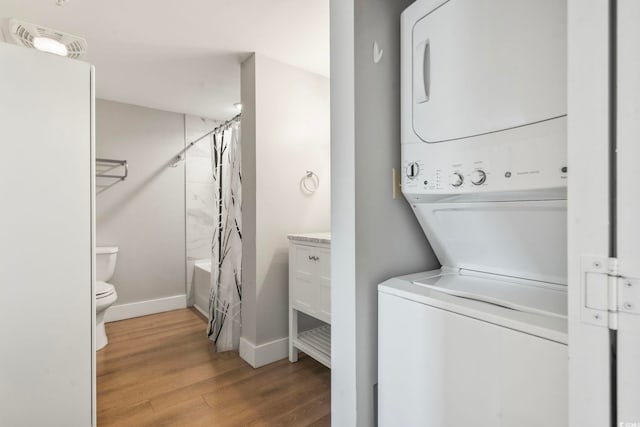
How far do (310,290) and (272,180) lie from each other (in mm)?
858

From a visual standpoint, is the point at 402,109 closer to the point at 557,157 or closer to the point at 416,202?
the point at 416,202

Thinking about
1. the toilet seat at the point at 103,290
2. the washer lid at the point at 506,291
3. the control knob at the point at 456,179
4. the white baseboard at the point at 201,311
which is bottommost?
the white baseboard at the point at 201,311

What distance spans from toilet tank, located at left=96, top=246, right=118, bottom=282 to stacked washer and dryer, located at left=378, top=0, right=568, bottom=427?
285 centimetres

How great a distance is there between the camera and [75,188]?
51.4 inches

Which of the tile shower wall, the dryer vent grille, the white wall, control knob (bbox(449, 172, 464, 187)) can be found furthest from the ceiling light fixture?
the tile shower wall

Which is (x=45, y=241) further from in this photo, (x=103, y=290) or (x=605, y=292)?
(x=605, y=292)

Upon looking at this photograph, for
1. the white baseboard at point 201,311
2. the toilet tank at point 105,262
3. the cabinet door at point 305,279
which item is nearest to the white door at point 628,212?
the cabinet door at point 305,279

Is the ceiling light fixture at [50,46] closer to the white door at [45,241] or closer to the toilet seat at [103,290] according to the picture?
the white door at [45,241]

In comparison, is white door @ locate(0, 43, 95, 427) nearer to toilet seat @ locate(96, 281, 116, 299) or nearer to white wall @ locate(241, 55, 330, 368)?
white wall @ locate(241, 55, 330, 368)

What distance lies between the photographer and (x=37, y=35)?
1326 mm

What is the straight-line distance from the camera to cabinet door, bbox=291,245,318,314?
2.02 m

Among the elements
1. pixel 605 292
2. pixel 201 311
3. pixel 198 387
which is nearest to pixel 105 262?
pixel 201 311

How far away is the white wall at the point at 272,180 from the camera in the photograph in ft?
7.28

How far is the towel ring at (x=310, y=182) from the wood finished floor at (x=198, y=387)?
133 centimetres
